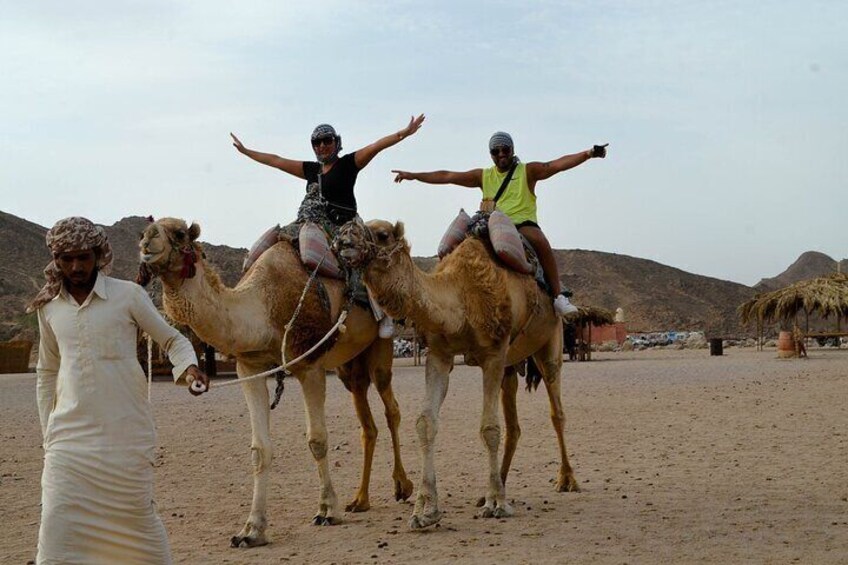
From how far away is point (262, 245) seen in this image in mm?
8695

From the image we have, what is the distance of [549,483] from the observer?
9.98 metres

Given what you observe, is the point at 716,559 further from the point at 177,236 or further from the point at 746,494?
the point at 177,236

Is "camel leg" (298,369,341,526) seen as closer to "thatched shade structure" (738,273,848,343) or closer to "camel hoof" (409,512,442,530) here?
"camel hoof" (409,512,442,530)

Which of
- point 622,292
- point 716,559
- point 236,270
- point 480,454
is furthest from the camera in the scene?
point 622,292

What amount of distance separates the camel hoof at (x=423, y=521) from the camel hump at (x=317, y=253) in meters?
2.05

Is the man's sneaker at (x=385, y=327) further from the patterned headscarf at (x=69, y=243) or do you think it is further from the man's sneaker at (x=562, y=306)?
the patterned headscarf at (x=69, y=243)

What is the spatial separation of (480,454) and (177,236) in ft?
19.9

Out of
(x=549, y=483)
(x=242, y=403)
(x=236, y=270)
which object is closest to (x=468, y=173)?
(x=549, y=483)

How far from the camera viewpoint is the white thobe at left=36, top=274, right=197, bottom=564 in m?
4.45

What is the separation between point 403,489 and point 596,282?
79827 millimetres

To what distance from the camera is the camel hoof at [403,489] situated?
30.4 feet

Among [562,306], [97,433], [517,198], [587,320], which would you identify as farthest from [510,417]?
[587,320]

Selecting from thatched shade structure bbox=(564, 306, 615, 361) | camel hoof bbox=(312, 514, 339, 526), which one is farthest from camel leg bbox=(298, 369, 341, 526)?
thatched shade structure bbox=(564, 306, 615, 361)

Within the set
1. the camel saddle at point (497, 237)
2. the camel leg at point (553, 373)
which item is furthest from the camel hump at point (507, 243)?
the camel leg at point (553, 373)
